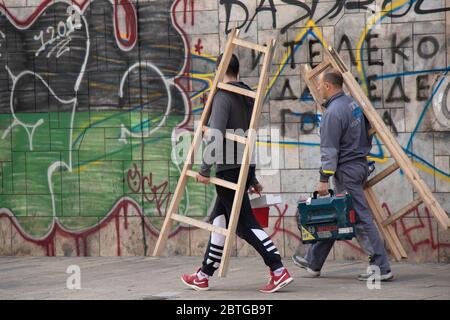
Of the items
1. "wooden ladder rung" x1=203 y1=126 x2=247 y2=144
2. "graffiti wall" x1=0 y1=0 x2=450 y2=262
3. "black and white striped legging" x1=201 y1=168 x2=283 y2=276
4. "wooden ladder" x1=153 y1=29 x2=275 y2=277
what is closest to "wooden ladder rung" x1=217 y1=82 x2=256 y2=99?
"wooden ladder" x1=153 y1=29 x2=275 y2=277

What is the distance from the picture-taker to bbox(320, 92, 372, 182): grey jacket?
9.16 m

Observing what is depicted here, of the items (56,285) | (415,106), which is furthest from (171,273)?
(415,106)

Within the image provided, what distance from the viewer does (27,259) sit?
11977 mm

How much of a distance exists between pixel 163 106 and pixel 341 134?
2963 mm

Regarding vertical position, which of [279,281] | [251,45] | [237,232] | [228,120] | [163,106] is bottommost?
[279,281]

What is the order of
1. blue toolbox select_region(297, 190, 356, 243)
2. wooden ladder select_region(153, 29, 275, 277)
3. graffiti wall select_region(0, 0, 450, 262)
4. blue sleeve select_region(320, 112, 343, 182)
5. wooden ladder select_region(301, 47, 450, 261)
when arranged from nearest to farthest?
wooden ladder select_region(153, 29, 275, 277)
blue toolbox select_region(297, 190, 356, 243)
blue sleeve select_region(320, 112, 343, 182)
wooden ladder select_region(301, 47, 450, 261)
graffiti wall select_region(0, 0, 450, 262)

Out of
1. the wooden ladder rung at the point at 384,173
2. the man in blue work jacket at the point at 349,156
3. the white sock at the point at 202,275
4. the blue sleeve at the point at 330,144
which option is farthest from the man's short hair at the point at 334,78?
the white sock at the point at 202,275

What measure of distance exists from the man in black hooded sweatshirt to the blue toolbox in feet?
1.60

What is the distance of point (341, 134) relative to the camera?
9.25 m

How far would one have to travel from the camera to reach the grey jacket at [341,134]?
9164 mm


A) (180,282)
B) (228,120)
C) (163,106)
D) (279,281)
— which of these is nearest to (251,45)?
(228,120)

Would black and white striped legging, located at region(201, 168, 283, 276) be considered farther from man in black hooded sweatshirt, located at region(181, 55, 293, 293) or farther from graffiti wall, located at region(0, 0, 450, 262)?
graffiti wall, located at region(0, 0, 450, 262)

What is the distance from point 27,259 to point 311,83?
4072 millimetres

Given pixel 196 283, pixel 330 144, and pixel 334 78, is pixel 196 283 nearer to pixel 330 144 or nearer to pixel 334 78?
pixel 330 144
